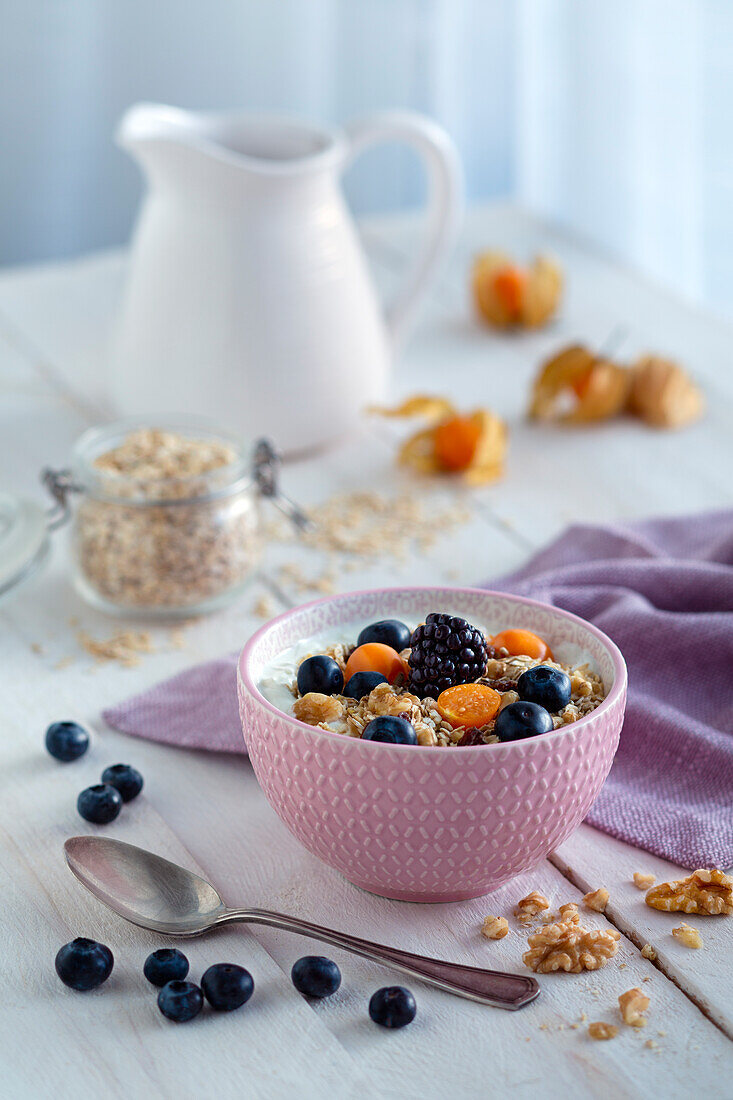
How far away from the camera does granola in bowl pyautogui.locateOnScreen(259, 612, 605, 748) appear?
58 cm

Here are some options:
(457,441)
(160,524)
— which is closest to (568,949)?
(160,524)

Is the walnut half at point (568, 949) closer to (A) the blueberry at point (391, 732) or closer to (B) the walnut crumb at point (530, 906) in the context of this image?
(B) the walnut crumb at point (530, 906)

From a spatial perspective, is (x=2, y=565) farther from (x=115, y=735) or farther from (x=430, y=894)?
(x=430, y=894)

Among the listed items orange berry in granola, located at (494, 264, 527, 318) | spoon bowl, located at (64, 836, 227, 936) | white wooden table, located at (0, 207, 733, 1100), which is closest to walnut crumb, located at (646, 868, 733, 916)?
white wooden table, located at (0, 207, 733, 1100)

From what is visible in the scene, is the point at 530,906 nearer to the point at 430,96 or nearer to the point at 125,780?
the point at 125,780

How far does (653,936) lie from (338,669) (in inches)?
7.9

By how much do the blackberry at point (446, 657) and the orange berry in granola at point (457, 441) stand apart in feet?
1.66

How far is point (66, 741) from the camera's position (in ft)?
2.44

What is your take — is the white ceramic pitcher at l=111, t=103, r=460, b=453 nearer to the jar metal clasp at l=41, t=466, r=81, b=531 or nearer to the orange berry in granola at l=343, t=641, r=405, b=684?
the jar metal clasp at l=41, t=466, r=81, b=531

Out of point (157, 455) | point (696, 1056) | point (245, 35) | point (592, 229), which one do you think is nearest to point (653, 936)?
point (696, 1056)

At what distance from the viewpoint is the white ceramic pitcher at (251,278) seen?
106 cm

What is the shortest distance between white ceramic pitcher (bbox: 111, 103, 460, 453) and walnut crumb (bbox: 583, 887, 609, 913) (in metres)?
0.59

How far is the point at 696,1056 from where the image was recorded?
1.75 ft

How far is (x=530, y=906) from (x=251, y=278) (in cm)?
64
